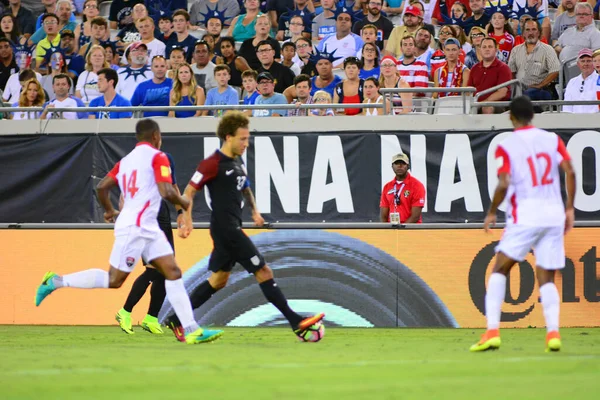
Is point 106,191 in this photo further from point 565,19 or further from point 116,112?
point 565,19

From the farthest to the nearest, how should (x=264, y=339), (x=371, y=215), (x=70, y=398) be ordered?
(x=371, y=215) < (x=264, y=339) < (x=70, y=398)

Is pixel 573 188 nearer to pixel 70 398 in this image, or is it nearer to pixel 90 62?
pixel 70 398

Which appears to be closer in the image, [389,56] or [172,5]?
[389,56]

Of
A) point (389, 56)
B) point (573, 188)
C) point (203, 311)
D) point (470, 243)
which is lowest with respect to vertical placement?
point (203, 311)

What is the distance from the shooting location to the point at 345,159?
1692 cm

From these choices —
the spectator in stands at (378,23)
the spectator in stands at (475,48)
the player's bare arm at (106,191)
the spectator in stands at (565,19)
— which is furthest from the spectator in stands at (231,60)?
the player's bare arm at (106,191)

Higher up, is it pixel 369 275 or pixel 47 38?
pixel 47 38

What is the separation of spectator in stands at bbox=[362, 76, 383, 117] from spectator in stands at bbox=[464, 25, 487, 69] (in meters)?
1.89

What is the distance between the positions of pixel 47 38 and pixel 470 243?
11105 mm

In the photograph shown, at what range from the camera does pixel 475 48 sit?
59.3ft

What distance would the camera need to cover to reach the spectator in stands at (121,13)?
21656 millimetres

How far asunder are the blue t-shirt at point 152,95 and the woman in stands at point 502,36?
586 cm

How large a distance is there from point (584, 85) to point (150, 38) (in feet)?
27.0

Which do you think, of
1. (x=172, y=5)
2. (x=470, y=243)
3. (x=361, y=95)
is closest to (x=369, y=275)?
(x=470, y=243)
